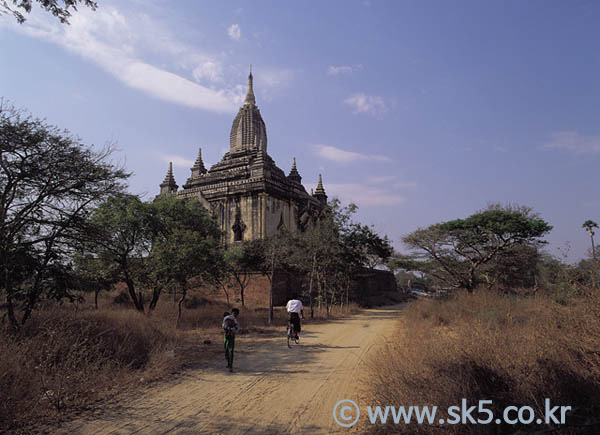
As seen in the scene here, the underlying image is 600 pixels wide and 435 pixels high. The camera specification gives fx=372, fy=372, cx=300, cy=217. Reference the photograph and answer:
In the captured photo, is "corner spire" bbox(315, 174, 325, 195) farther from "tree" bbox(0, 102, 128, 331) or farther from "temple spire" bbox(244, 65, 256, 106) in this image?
"tree" bbox(0, 102, 128, 331)

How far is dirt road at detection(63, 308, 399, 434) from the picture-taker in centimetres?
491

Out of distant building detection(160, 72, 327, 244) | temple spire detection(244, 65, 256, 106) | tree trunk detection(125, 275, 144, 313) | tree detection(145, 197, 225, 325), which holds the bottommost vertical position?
tree trunk detection(125, 275, 144, 313)

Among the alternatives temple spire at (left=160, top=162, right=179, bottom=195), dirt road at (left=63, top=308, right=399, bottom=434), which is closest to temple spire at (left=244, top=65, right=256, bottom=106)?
temple spire at (left=160, top=162, right=179, bottom=195)

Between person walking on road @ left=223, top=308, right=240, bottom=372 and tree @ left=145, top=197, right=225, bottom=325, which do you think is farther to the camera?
tree @ left=145, top=197, right=225, bottom=325

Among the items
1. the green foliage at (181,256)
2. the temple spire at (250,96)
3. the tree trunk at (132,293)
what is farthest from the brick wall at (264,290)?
the temple spire at (250,96)

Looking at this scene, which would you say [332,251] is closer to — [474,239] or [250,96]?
[474,239]

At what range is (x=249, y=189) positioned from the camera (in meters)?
30.8

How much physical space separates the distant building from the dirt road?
2112cm

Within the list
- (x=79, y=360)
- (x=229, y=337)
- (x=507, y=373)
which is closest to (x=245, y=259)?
(x=229, y=337)

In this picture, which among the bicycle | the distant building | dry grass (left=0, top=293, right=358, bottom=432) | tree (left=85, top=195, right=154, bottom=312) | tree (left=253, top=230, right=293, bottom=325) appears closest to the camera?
dry grass (left=0, top=293, right=358, bottom=432)

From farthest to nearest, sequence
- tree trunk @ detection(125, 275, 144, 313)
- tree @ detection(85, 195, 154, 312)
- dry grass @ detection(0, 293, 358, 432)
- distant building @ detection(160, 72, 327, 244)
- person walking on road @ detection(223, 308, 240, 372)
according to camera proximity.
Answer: distant building @ detection(160, 72, 327, 244) → tree trunk @ detection(125, 275, 144, 313) → tree @ detection(85, 195, 154, 312) → person walking on road @ detection(223, 308, 240, 372) → dry grass @ detection(0, 293, 358, 432)

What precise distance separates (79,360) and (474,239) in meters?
20.6

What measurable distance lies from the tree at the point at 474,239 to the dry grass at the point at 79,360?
1436 centimetres

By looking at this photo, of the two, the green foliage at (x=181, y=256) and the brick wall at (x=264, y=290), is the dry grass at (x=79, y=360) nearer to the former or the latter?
the green foliage at (x=181, y=256)
